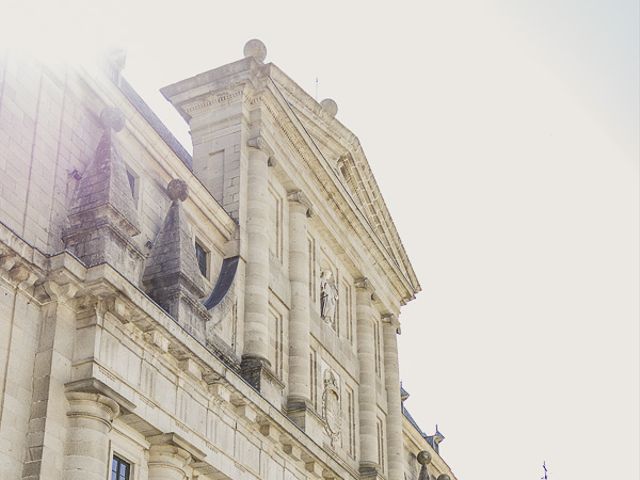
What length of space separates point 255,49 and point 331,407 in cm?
949

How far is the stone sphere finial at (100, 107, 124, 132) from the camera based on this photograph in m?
22.4

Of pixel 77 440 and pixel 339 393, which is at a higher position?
pixel 339 393

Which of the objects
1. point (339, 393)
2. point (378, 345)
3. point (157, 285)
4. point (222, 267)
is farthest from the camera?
point (378, 345)

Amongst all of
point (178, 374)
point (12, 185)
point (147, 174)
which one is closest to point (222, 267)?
point (147, 174)

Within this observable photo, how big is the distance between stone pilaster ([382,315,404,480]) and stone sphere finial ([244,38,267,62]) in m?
10.2

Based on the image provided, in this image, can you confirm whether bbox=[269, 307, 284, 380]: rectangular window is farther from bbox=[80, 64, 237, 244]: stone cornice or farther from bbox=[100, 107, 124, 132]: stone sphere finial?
bbox=[100, 107, 124, 132]: stone sphere finial

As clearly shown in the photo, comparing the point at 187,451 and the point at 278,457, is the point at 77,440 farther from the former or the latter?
the point at 278,457

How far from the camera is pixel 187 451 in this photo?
2162cm

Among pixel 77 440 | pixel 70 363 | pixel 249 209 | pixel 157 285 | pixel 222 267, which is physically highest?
pixel 249 209

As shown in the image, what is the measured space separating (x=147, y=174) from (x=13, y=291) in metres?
6.31

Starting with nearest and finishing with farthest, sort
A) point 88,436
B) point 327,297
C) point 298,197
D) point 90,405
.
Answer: point 88,436, point 90,405, point 298,197, point 327,297

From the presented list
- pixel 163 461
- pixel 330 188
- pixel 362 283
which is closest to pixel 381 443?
pixel 362 283

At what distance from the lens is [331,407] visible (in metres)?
30.6

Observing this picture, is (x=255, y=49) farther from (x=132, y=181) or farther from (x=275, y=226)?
(x=132, y=181)
